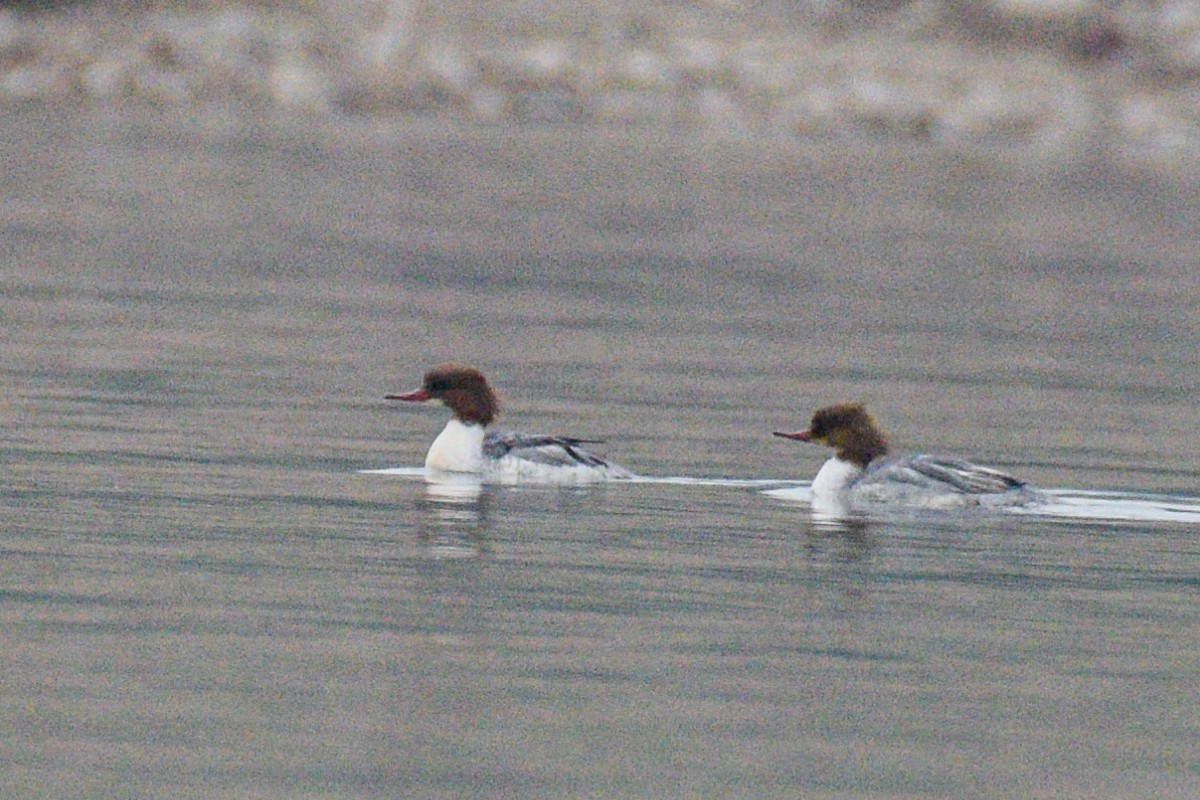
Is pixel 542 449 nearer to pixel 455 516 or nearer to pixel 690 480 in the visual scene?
pixel 690 480

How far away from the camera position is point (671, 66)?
234 feet

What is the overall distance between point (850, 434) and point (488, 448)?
1719 mm

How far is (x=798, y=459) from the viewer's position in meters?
17.1

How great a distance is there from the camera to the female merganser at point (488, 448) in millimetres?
15773

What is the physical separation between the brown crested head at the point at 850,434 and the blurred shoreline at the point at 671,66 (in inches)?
1957

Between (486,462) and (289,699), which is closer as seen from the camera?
(289,699)

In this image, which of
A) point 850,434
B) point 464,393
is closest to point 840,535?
point 850,434

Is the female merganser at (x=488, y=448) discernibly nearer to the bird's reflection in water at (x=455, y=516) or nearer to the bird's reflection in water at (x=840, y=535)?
the bird's reflection in water at (x=455, y=516)

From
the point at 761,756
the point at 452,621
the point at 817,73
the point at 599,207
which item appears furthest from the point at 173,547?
the point at 817,73

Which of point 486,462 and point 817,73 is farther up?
point 817,73

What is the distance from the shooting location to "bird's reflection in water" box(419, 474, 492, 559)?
13297 millimetres

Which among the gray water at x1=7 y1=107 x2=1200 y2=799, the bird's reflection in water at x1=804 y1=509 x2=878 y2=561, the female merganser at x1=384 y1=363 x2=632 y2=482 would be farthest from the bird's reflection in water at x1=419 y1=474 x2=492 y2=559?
the bird's reflection in water at x1=804 y1=509 x2=878 y2=561

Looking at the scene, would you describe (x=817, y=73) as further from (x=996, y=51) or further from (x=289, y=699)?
(x=289, y=699)

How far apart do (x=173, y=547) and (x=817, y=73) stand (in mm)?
58949
